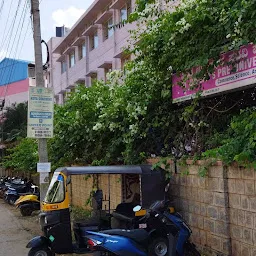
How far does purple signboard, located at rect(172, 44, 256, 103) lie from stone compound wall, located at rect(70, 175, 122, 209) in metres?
3.64

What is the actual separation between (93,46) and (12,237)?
17.9 m

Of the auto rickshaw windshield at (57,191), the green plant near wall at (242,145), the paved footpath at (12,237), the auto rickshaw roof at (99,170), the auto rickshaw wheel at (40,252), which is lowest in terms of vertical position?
the paved footpath at (12,237)

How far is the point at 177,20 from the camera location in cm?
731

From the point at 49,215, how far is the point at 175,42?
3738 mm

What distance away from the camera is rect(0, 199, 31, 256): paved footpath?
327 inches

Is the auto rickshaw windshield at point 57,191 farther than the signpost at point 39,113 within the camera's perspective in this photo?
No

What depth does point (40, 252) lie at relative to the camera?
669 cm

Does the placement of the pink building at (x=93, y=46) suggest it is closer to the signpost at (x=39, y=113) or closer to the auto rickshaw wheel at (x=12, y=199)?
the auto rickshaw wheel at (x=12, y=199)

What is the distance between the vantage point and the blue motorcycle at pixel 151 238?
5781 mm

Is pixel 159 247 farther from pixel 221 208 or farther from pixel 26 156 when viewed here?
pixel 26 156

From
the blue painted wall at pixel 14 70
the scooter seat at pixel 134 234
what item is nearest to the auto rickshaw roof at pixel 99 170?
the scooter seat at pixel 134 234

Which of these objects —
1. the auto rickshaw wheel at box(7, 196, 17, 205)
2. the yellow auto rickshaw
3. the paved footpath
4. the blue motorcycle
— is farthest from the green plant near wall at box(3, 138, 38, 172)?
the blue motorcycle

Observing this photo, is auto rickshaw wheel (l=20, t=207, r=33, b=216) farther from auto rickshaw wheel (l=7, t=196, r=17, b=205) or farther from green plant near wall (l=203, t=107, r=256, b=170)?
green plant near wall (l=203, t=107, r=256, b=170)

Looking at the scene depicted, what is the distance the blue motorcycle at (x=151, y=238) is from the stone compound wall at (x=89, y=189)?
299 cm
